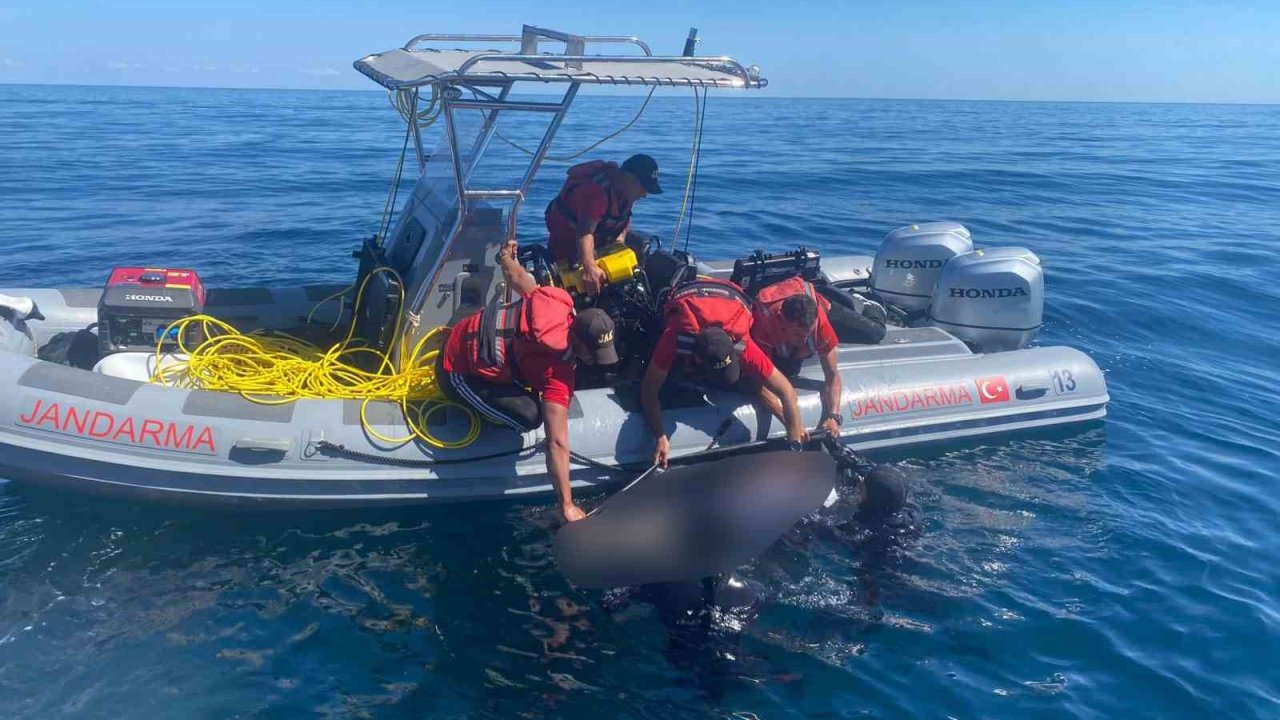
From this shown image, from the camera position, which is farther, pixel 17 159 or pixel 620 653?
pixel 17 159

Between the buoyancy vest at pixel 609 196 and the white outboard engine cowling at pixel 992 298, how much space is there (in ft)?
8.61

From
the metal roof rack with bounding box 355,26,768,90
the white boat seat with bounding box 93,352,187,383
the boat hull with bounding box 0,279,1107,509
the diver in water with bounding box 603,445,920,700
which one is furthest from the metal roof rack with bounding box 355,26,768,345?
the diver in water with bounding box 603,445,920,700

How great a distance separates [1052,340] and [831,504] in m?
4.36

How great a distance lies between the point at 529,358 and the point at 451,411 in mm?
711

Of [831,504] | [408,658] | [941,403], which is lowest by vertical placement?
[408,658]

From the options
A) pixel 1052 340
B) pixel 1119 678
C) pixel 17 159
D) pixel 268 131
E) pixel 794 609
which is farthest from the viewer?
pixel 268 131

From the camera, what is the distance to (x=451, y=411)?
5016mm

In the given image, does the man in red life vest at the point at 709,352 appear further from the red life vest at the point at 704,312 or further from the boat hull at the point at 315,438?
the boat hull at the point at 315,438

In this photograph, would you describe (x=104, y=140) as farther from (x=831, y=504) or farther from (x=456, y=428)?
(x=831, y=504)

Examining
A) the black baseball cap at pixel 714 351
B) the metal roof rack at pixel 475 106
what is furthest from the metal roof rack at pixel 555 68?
the black baseball cap at pixel 714 351

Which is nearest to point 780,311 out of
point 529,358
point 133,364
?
point 529,358

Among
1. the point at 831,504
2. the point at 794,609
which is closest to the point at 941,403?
the point at 831,504

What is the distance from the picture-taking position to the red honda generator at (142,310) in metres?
5.26

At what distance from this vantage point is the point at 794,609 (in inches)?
175
